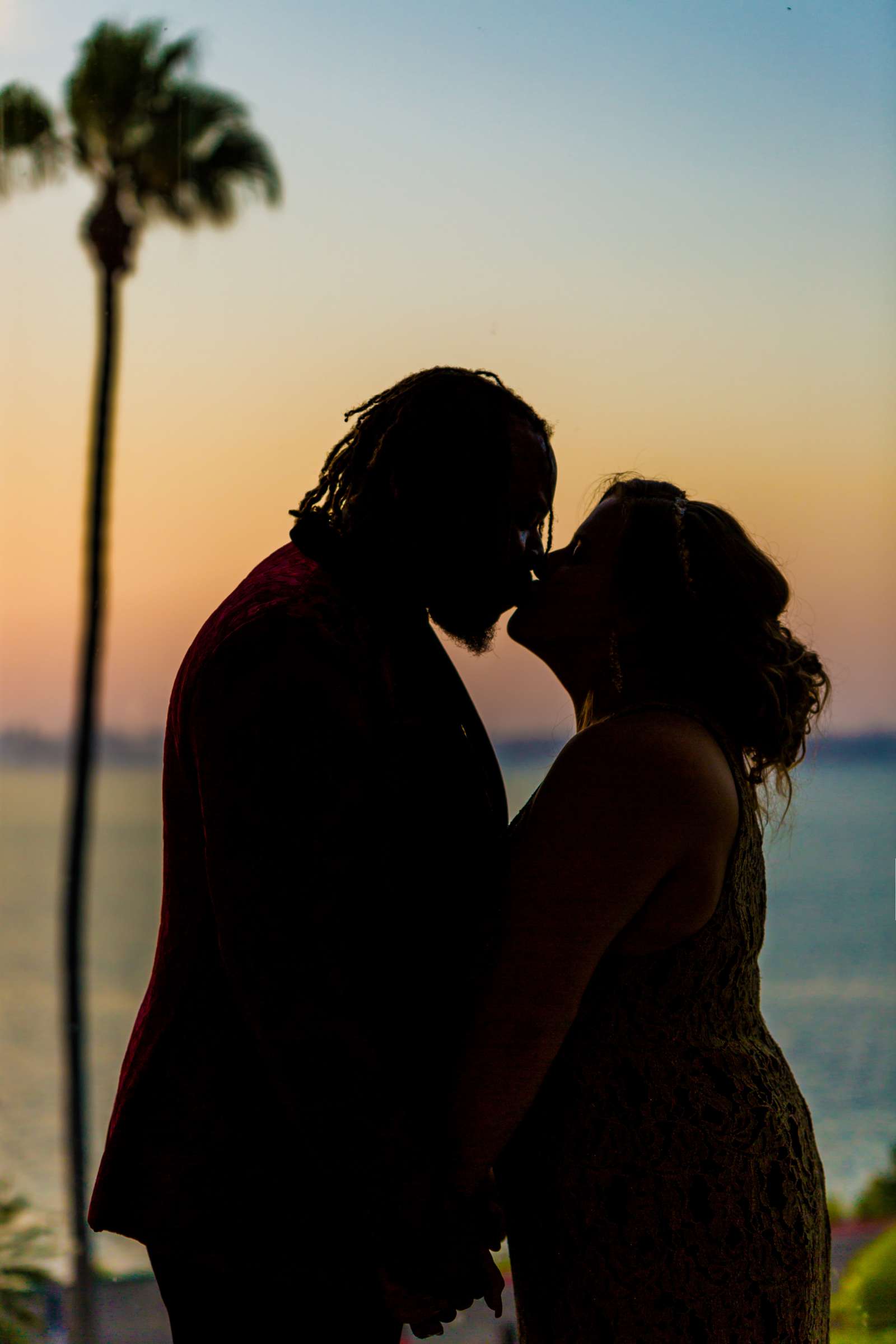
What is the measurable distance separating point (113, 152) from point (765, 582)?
317 cm

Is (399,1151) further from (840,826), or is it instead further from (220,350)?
(840,826)

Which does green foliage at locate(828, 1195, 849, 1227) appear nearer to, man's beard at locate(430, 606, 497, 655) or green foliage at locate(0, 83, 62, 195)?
man's beard at locate(430, 606, 497, 655)

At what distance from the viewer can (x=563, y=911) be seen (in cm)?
125

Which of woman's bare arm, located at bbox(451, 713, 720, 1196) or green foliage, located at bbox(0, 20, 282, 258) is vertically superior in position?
green foliage, located at bbox(0, 20, 282, 258)

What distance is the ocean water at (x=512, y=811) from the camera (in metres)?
3.37

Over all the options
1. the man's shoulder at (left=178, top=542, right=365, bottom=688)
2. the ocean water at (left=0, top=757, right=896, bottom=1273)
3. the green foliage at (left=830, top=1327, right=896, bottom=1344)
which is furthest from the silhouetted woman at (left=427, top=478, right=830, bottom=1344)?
the green foliage at (left=830, top=1327, right=896, bottom=1344)

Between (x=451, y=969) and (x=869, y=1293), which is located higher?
(x=451, y=969)

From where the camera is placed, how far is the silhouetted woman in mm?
1256

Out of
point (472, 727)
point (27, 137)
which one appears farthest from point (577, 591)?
point (27, 137)

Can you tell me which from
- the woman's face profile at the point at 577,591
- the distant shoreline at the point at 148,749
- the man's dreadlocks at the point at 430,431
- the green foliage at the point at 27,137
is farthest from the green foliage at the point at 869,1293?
the green foliage at the point at 27,137

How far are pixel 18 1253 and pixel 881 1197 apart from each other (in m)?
2.18

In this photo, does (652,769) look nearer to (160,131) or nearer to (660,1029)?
→ (660,1029)

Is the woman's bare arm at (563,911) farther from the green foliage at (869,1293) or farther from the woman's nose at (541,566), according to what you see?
the green foliage at (869,1293)

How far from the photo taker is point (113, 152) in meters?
3.86
